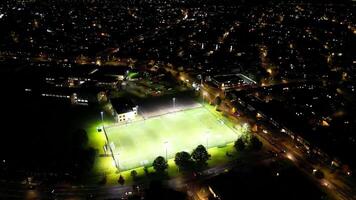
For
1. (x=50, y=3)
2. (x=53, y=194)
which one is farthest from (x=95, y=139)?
(x=50, y=3)

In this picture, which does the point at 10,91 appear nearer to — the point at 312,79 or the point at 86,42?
the point at 86,42

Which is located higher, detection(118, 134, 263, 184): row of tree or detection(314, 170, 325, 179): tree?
detection(118, 134, 263, 184): row of tree

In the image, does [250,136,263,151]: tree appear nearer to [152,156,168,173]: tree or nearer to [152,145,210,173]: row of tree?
[152,145,210,173]: row of tree

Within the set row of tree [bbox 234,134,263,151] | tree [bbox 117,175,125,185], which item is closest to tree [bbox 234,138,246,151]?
Result: row of tree [bbox 234,134,263,151]

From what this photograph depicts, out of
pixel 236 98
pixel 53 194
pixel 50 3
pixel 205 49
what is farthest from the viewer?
pixel 50 3

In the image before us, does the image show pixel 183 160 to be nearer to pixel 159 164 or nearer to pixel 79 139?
pixel 159 164

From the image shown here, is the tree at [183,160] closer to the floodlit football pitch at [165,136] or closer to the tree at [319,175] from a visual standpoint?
the floodlit football pitch at [165,136]
